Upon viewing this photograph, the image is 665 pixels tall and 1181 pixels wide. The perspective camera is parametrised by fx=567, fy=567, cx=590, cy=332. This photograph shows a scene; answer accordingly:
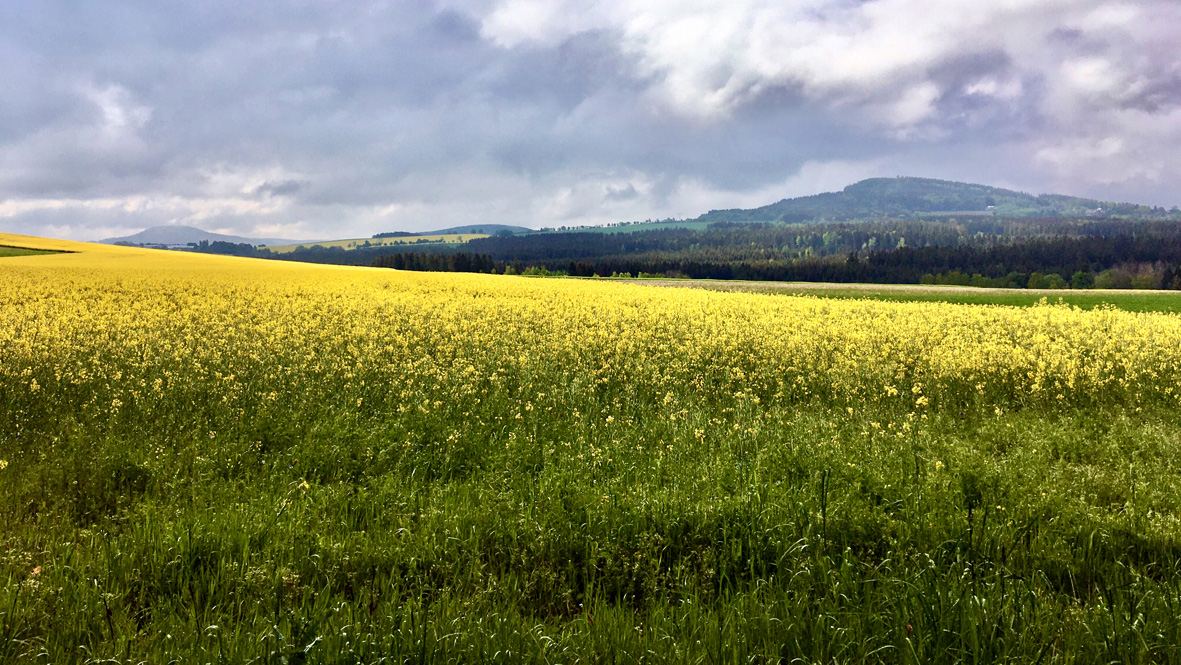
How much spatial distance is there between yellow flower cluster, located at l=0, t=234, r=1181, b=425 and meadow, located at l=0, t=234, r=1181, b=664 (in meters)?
0.11

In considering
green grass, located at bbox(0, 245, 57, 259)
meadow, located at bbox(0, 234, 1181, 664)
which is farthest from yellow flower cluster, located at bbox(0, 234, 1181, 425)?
green grass, located at bbox(0, 245, 57, 259)

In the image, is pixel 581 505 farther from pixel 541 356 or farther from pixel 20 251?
pixel 20 251

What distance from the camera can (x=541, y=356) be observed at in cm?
1258

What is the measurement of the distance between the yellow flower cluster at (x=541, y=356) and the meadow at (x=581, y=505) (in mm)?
107

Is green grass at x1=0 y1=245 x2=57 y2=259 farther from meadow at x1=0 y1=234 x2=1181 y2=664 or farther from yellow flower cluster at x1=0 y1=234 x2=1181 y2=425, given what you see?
meadow at x1=0 y1=234 x2=1181 y2=664

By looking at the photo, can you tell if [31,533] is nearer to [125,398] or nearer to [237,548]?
[237,548]

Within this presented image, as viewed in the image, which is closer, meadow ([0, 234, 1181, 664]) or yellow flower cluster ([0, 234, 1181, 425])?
meadow ([0, 234, 1181, 664])

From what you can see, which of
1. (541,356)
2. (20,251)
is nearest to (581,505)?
(541,356)

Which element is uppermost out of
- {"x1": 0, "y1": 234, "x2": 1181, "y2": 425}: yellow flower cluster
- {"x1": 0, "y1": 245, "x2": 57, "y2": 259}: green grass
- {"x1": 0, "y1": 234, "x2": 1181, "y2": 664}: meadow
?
{"x1": 0, "y1": 245, "x2": 57, "y2": 259}: green grass

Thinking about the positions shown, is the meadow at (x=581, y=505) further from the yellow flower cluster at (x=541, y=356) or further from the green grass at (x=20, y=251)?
the green grass at (x=20, y=251)

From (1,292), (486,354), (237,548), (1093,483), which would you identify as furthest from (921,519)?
(1,292)

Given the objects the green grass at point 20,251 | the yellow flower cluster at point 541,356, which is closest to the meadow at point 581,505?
the yellow flower cluster at point 541,356

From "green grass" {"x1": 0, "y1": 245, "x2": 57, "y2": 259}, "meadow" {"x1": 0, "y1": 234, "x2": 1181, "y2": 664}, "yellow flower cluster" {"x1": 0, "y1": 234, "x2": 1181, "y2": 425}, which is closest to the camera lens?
"meadow" {"x1": 0, "y1": 234, "x2": 1181, "y2": 664}

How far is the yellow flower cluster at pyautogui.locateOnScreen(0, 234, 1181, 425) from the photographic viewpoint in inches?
375
